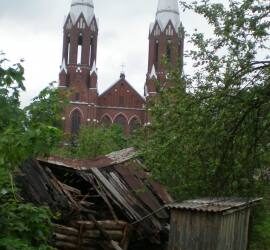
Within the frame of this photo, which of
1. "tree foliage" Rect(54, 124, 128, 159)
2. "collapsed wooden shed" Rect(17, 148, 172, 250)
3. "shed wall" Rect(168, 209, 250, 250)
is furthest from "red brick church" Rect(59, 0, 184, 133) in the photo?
"shed wall" Rect(168, 209, 250, 250)

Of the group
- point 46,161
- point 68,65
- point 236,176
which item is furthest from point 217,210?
point 68,65

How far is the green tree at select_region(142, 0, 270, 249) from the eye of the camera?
9.02m

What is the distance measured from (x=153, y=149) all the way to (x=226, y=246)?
9.00ft

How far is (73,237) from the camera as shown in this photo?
1262 cm

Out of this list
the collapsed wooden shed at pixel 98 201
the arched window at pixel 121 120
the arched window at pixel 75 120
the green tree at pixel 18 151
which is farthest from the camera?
the arched window at pixel 121 120

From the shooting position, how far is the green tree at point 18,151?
5.86 m

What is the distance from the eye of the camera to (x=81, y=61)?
71.4 metres

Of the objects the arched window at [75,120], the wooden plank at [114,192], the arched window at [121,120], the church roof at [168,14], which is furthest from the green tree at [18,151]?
the church roof at [168,14]

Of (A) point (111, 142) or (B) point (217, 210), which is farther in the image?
(A) point (111, 142)

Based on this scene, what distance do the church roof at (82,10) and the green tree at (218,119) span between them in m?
60.4

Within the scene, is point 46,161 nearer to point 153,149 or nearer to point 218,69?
point 153,149

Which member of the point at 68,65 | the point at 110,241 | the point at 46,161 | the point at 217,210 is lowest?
the point at 110,241

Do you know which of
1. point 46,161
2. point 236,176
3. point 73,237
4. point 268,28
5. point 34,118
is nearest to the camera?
point 34,118

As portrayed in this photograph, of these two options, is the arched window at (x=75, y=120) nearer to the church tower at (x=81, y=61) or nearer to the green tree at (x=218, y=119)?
the church tower at (x=81, y=61)
